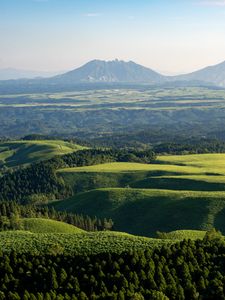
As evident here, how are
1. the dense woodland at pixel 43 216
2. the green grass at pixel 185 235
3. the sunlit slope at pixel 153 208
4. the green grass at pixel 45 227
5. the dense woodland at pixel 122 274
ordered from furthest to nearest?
the sunlit slope at pixel 153 208, the dense woodland at pixel 43 216, the green grass at pixel 45 227, the green grass at pixel 185 235, the dense woodland at pixel 122 274

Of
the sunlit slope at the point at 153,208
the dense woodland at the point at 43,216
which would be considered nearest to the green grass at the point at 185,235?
the sunlit slope at the point at 153,208

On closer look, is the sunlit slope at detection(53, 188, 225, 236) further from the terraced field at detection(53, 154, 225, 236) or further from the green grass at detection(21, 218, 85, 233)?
the green grass at detection(21, 218, 85, 233)

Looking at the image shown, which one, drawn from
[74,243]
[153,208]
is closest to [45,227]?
[74,243]

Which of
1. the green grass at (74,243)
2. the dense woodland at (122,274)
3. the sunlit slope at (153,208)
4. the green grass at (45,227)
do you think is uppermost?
the dense woodland at (122,274)

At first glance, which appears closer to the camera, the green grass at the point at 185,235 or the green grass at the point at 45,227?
the green grass at the point at 185,235

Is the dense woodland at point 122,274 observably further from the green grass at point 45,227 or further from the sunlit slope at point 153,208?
the sunlit slope at point 153,208

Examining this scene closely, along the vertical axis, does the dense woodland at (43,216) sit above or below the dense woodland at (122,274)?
below

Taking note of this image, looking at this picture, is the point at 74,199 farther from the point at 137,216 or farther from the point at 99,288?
the point at 99,288
